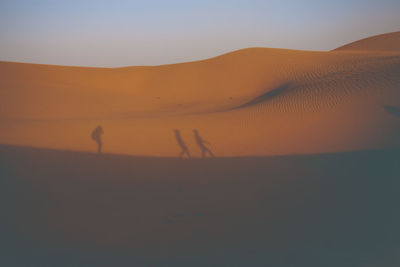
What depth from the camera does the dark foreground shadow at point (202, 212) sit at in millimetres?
3783

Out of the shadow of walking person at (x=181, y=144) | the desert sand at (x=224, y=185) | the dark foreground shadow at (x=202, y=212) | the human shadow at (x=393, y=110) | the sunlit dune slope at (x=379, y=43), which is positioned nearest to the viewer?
the dark foreground shadow at (x=202, y=212)

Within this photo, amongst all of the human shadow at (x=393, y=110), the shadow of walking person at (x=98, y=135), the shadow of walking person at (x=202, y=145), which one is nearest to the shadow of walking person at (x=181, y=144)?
the shadow of walking person at (x=202, y=145)

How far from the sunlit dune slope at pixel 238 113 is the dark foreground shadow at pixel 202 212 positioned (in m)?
1.57

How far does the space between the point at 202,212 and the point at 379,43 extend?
36729 mm

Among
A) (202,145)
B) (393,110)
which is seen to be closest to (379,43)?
(393,110)

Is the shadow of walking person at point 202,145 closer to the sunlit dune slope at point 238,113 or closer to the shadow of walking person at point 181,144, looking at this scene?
the sunlit dune slope at point 238,113

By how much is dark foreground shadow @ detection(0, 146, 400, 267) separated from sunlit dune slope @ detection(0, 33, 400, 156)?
157 centimetres

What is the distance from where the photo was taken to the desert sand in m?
3.90

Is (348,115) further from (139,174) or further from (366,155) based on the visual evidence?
(139,174)

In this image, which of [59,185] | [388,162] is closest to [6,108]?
[59,185]

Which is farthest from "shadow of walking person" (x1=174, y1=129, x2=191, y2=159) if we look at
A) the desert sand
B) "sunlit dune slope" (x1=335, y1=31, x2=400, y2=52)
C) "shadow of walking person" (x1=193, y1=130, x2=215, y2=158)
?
"sunlit dune slope" (x1=335, y1=31, x2=400, y2=52)

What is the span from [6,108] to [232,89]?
14.0m

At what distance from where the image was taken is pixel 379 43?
3416 centimetres

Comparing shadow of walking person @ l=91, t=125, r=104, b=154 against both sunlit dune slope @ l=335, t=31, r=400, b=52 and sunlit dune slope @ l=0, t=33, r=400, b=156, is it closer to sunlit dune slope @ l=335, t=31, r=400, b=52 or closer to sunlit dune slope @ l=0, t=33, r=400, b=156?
sunlit dune slope @ l=0, t=33, r=400, b=156
